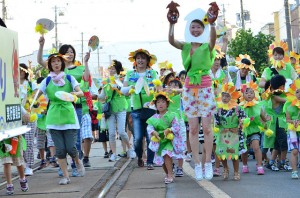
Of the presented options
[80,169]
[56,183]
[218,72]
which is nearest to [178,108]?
[218,72]

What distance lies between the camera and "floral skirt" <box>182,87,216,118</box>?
31.8 feet

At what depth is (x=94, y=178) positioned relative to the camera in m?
11.1

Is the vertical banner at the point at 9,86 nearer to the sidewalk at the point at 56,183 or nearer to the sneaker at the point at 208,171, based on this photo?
the sidewalk at the point at 56,183

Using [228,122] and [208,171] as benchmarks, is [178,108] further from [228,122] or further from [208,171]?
[208,171]

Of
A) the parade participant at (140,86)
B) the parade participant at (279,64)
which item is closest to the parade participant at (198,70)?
the parade participant at (140,86)

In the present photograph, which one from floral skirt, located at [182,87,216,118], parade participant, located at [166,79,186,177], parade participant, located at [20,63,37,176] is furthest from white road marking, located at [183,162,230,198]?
parade participant, located at [20,63,37,176]

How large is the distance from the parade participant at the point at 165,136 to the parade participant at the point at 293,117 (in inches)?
66.8

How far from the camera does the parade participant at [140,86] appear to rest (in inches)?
496

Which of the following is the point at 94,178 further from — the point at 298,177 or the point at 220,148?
the point at 298,177

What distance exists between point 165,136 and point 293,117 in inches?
81.0

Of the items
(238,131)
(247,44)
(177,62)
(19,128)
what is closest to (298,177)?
(238,131)

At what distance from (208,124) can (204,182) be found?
2.53ft

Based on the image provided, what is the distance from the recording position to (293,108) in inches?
433

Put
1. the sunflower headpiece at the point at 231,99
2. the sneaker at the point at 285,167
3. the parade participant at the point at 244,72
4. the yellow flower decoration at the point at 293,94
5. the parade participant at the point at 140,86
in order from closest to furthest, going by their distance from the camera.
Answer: the sunflower headpiece at the point at 231,99
the yellow flower decoration at the point at 293,94
the sneaker at the point at 285,167
the parade participant at the point at 140,86
the parade participant at the point at 244,72
